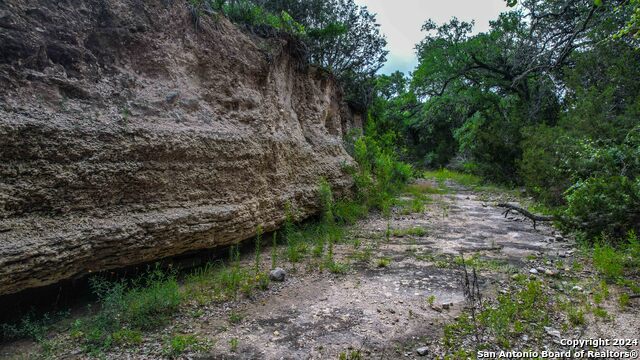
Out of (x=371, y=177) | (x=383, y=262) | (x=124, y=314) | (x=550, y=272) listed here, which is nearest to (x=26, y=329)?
(x=124, y=314)

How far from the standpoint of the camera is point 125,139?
381cm

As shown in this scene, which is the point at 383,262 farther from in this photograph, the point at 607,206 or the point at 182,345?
the point at 607,206

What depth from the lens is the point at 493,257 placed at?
5266 mm

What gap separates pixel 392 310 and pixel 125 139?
3.31 metres

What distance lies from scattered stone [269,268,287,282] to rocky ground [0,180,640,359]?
0.29ft

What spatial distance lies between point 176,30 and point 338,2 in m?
11.7

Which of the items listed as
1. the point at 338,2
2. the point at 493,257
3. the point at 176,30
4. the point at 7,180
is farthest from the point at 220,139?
the point at 338,2

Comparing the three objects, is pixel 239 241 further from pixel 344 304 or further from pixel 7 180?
pixel 7 180

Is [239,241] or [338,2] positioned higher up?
[338,2]

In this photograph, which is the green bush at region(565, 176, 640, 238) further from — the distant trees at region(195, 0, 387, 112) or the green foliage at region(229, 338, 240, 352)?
the distant trees at region(195, 0, 387, 112)

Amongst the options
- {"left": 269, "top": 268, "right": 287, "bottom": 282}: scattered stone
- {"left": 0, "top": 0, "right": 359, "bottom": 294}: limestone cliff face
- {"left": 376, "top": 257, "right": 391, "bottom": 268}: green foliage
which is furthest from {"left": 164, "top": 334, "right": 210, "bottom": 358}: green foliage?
{"left": 376, "top": 257, "right": 391, "bottom": 268}: green foliage

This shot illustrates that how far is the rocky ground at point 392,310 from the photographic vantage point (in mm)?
2926

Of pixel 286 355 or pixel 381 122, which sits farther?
pixel 381 122

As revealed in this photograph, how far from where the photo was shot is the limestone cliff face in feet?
10.3
